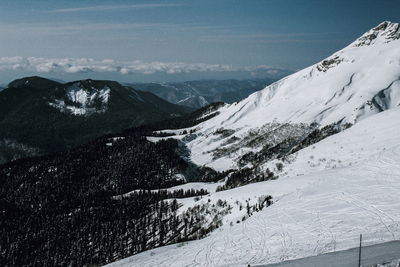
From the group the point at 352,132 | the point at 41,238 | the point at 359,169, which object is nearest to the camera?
the point at 359,169

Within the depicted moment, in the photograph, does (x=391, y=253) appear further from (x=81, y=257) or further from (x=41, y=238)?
(x=41, y=238)

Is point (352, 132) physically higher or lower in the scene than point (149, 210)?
higher

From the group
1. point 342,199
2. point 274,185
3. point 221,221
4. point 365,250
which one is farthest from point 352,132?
point 365,250

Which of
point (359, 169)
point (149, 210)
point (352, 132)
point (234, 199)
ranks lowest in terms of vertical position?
point (149, 210)

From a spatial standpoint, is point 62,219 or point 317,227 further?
point 62,219

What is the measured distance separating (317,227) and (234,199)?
155ft

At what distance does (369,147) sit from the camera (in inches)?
→ 3925

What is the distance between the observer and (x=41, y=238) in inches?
6378

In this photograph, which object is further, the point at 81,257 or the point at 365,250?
the point at 81,257

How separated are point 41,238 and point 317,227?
157377 millimetres

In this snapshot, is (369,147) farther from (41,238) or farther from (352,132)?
(41,238)

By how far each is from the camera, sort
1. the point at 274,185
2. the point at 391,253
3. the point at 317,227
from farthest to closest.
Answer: the point at 274,185, the point at 317,227, the point at 391,253

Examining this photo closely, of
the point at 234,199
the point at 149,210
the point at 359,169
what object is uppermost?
the point at 359,169

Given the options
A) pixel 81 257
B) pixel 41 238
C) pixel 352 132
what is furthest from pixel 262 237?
pixel 41 238
